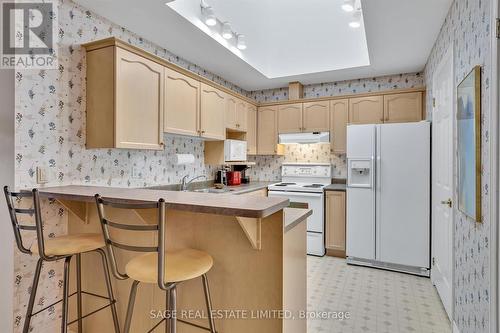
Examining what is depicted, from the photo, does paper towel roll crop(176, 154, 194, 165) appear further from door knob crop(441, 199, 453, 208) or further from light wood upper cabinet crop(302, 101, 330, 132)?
door knob crop(441, 199, 453, 208)

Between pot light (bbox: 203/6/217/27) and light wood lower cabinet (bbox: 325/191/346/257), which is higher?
pot light (bbox: 203/6/217/27)

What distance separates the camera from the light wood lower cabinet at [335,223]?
3717 mm

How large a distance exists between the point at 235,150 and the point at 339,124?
1541 mm

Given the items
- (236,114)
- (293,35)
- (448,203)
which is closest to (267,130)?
(236,114)

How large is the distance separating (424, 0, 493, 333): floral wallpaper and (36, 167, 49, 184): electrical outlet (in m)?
2.69

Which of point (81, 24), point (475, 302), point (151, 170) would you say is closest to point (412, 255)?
point (475, 302)

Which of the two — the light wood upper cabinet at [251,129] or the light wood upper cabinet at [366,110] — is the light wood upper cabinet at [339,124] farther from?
the light wood upper cabinet at [251,129]

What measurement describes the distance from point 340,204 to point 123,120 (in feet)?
9.13

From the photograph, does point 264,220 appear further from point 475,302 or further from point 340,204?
point 340,204

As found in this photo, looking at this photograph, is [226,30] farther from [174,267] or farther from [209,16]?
[174,267]

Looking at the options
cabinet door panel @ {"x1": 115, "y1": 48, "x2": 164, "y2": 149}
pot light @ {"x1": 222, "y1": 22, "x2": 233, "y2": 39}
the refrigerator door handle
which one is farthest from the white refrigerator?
cabinet door panel @ {"x1": 115, "y1": 48, "x2": 164, "y2": 149}

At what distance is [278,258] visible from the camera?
4.83 feet

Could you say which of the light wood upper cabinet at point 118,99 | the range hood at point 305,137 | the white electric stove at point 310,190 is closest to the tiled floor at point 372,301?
the white electric stove at point 310,190

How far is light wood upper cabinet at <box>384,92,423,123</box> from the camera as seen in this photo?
366 cm
